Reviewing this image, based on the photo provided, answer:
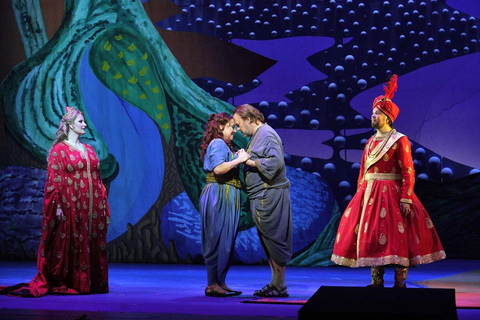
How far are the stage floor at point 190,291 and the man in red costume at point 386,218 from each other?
45 cm

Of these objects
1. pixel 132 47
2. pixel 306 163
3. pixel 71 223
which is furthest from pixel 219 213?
pixel 132 47

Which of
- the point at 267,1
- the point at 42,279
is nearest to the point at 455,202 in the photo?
the point at 267,1

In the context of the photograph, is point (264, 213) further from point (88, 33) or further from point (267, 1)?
point (88, 33)

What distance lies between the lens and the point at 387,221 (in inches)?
191

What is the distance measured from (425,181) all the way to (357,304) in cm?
495

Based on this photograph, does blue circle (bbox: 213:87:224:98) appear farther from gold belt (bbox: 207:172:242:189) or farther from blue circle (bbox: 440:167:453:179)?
gold belt (bbox: 207:172:242:189)

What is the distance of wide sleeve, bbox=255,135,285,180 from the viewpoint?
496 cm

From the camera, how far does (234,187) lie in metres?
5.19

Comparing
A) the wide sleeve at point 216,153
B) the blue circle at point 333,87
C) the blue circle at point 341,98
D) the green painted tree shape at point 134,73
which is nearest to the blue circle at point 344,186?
the blue circle at point 341,98

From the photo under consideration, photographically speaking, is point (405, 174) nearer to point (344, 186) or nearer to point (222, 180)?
point (222, 180)

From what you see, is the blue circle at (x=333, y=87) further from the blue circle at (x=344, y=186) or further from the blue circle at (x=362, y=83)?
the blue circle at (x=344, y=186)

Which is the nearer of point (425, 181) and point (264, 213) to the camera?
point (264, 213)

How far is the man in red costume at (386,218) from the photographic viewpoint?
483 cm

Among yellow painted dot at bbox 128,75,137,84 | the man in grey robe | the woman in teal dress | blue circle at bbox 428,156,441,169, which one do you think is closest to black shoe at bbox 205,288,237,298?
the woman in teal dress
